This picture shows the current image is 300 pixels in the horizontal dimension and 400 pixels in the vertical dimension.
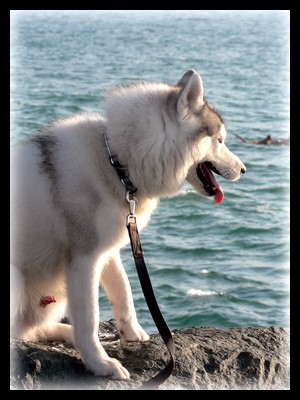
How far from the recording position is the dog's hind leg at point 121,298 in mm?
5977

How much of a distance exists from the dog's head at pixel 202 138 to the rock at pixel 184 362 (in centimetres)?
106

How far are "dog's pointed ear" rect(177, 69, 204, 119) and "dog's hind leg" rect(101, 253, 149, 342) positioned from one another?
48.0 inches

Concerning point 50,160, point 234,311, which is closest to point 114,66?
point 234,311

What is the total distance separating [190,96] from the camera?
552cm

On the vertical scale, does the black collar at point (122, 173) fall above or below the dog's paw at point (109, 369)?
above

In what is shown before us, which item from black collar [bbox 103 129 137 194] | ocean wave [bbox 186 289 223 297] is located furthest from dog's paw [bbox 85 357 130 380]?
ocean wave [bbox 186 289 223 297]

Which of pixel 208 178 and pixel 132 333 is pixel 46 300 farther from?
pixel 208 178

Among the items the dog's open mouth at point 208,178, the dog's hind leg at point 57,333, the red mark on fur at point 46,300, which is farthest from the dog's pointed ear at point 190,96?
the dog's hind leg at point 57,333

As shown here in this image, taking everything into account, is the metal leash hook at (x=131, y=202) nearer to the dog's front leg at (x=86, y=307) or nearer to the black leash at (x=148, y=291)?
the black leash at (x=148, y=291)

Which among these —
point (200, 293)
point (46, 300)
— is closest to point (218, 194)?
point (46, 300)

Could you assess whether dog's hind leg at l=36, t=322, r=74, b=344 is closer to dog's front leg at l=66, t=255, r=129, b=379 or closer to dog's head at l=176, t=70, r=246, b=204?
dog's front leg at l=66, t=255, r=129, b=379

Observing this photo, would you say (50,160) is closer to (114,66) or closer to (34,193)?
(34,193)

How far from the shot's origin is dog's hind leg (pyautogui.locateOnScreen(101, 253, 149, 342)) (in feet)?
19.6

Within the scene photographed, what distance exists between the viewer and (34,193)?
552cm
